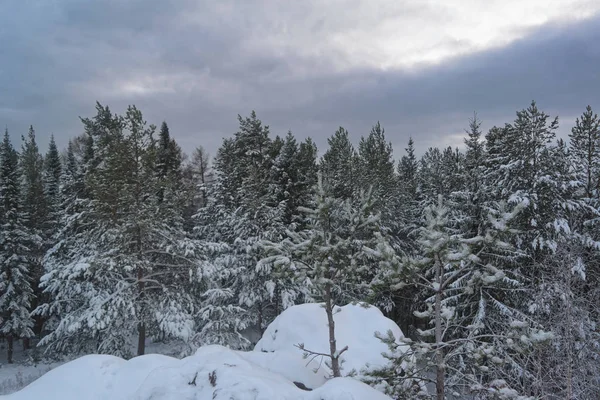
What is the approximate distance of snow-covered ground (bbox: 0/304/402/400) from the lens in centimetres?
605

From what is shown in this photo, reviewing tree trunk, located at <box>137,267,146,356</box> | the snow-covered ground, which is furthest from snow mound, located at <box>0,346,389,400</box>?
tree trunk, located at <box>137,267,146,356</box>

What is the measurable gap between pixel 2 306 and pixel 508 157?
3092 cm

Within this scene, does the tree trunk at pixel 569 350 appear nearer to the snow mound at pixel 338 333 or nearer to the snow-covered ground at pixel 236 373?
the snow mound at pixel 338 333

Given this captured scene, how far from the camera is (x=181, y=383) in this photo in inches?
258

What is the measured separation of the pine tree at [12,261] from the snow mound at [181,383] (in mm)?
19895

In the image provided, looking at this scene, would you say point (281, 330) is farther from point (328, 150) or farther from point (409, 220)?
point (328, 150)

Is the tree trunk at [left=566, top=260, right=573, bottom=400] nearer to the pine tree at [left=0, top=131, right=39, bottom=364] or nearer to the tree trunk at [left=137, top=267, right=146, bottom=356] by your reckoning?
the tree trunk at [left=137, top=267, right=146, bottom=356]

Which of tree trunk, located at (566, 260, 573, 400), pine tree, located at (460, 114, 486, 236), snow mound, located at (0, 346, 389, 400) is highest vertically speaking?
pine tree, located at (460, 114, 486, 236)

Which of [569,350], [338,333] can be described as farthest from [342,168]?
[569,350]

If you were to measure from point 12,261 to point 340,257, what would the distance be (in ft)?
81.7

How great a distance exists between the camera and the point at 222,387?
6.17 metres

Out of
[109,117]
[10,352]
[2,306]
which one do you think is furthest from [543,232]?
[10,352]

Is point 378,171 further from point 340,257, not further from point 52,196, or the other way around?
point 52,196

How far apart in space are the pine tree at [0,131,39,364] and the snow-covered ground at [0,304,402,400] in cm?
1958
